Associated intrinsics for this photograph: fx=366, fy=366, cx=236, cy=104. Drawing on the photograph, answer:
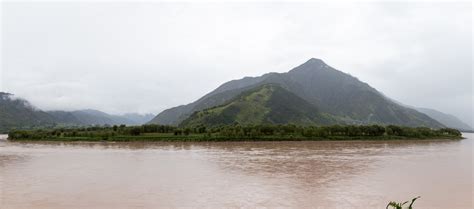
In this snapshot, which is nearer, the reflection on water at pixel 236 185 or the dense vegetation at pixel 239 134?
the reflection on water at pixel 236 185

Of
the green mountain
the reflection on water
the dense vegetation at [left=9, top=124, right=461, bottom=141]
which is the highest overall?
the green mountain

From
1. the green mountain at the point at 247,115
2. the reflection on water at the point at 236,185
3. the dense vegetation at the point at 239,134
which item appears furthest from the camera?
the green mountain at the point at 247,115

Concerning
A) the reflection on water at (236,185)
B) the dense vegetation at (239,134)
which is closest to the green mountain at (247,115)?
the dense vegetation at (239,134)

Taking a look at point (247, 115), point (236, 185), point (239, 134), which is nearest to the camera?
point (236, 185)

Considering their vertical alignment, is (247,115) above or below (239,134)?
above

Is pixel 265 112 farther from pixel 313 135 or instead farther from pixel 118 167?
pixel 118 167

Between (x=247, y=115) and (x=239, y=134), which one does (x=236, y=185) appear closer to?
(x=239, y=134)

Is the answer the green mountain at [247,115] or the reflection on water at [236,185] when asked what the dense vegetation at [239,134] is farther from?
the reflection on water at [236,185]

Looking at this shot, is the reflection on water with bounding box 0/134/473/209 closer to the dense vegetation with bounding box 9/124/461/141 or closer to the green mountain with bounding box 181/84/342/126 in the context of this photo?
the dense vegetation with bounding box 9/124/461/141

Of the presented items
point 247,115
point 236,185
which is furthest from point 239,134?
point 247,115

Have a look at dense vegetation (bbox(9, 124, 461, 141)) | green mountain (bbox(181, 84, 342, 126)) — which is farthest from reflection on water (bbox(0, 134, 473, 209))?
green mountain (bbox(181, 84, 342, 126))

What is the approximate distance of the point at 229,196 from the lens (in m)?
25.3

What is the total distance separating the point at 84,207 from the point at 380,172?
28.8 m

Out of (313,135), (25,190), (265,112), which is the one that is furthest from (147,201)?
(265,112)
